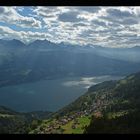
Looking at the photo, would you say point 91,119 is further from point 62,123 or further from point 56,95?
point 56,95

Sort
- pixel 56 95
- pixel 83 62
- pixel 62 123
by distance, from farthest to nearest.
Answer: pixel 56 95
pixel 83 62
pixel 62 123

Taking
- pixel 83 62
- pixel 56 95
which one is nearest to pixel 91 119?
pixel 83 62

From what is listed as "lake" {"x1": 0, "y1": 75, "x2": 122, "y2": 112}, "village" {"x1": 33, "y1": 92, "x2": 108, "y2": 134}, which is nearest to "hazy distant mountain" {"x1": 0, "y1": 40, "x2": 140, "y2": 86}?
"lake" {"x1": 0, "y1": 75, "x2": 122, "y2": 112}

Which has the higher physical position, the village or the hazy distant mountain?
the hazy distant mountain

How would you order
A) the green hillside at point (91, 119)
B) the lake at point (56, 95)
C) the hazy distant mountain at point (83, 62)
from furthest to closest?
the hazy distant mountain at point (83, 62) → the lake at point (56, 95) → the green hillside at point (91, 119)

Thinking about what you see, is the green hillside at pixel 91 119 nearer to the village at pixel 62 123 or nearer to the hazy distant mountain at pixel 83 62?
the village at pixel 62 123

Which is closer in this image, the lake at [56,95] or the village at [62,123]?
the village at [62,123]

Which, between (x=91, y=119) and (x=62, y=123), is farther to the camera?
(x=62, y=123)

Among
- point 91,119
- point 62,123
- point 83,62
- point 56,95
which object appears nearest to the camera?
point 91,119

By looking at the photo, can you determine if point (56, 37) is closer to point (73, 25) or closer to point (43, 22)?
point (43, 22)

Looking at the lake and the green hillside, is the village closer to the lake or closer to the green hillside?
the green hillside

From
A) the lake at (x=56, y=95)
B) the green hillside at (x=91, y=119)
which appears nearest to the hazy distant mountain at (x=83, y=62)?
the lake at (x=56, y=95)
